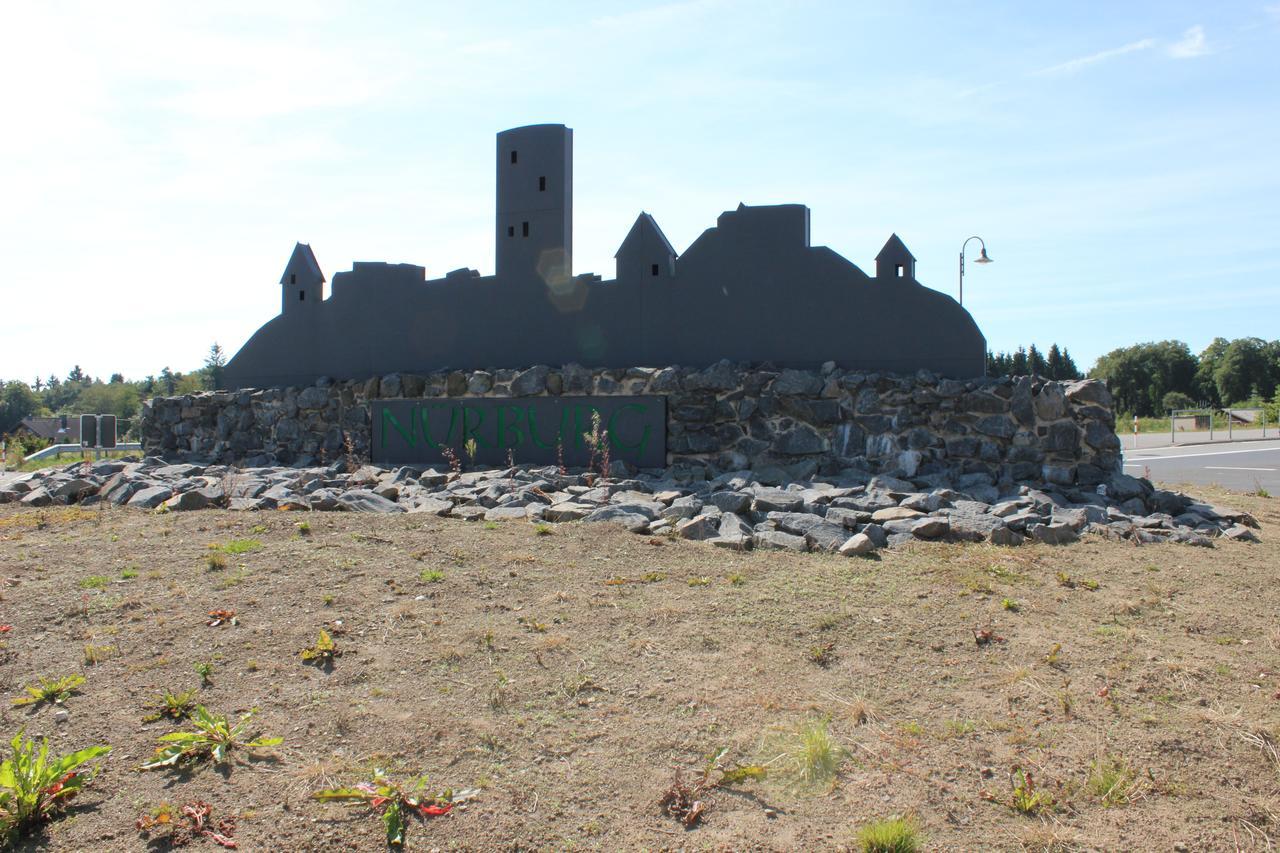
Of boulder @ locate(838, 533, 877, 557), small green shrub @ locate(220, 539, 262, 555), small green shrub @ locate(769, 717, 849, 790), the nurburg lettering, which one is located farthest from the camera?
the nurburg lettering

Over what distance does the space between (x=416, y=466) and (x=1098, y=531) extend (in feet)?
29.3

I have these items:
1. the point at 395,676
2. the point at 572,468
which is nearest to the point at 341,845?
the point at 395,676

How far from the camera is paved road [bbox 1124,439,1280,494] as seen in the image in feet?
51.2

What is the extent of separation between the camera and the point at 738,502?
834 centimetres

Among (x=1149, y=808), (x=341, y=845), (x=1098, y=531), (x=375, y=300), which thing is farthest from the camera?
(x=375, y=300)

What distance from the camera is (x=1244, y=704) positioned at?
14.3 feet

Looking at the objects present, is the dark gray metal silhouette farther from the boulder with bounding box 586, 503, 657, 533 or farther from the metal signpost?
the metal signpost

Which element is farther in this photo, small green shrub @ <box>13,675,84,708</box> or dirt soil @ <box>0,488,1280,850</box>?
small green shrub @ <box>13,675,84,708</box>

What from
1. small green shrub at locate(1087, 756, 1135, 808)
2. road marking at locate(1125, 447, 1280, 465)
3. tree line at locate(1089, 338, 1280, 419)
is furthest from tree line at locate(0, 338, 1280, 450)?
small green shrub at locate(1087, 756, 1135, 808)

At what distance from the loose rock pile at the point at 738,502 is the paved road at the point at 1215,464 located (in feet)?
15.6

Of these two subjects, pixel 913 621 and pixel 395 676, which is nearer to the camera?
pixel 395 676

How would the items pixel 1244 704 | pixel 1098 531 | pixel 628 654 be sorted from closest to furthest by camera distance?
pixel 1244 704, pixel 628 654, pixel 1098 531

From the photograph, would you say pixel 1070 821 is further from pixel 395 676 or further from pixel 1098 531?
pixel 1098 531

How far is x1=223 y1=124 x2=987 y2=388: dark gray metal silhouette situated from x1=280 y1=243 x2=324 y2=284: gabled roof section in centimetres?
2
